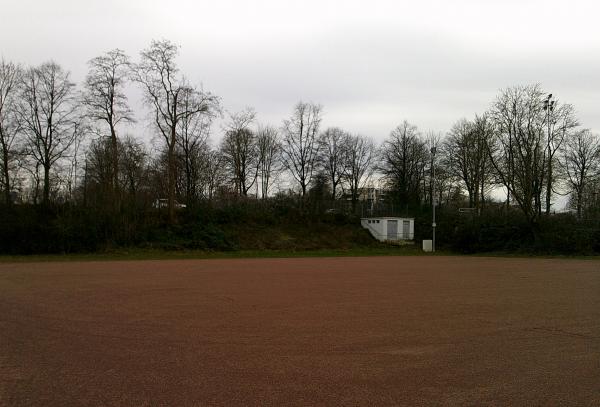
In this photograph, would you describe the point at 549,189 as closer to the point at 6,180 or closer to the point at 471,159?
the point at 471,159

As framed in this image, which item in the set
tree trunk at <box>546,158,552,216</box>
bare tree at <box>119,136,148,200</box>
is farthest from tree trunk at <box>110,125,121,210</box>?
tree trunk at <box>546,158,552,216</box>

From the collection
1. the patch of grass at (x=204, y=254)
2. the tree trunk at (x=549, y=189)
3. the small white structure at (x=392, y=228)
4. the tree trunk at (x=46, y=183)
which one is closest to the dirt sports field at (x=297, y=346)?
the patch of grass at (x=204, y=254)

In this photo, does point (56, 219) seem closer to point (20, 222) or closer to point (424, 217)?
point (20, 222)

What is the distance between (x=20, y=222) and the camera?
35969 mm

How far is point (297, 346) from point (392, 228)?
44.1 meters

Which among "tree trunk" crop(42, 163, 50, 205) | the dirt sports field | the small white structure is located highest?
"tree trunk" crop(42, 163, 50, 205)

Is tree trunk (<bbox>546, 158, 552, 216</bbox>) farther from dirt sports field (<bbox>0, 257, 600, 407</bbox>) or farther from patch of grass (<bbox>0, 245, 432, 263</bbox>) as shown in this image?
dirt sports field (<bbox>0, 257, 600, 407</bbox>)

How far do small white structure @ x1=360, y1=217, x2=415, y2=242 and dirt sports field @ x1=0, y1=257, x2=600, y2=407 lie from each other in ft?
112

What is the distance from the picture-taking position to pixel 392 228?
51781mm

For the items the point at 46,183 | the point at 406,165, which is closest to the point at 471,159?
the point at 406,165

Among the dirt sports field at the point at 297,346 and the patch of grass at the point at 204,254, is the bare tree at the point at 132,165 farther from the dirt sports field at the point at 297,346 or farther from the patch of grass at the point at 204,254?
the dirt sports field at the point at 297,346

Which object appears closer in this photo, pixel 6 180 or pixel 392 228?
pixel 6 180

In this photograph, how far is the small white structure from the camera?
5162 centimetres

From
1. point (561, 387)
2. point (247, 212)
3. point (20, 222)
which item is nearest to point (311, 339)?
point (561, 387)
